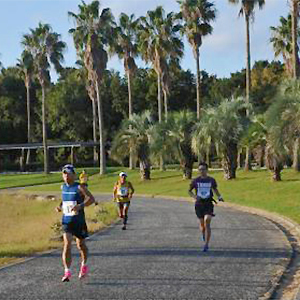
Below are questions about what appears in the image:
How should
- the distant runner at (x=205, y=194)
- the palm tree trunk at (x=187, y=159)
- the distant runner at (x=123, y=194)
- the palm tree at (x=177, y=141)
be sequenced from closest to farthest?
the distant runner at (x=205, y=194), the distant runner at (x=123, y=194), the palm tree at (x=177, y=141), the palm tree trunk at (x=187, y=159)

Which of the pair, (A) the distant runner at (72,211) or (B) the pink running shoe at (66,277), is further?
(A) the distant runner at (72,211)

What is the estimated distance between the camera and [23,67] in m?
68.9

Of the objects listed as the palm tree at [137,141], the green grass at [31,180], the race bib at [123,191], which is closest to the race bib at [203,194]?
the race bib at [123,191]

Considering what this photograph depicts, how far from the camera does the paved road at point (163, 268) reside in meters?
8.00

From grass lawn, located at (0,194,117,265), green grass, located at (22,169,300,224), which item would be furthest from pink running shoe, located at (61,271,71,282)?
green grass, located at (22,169,300,224)

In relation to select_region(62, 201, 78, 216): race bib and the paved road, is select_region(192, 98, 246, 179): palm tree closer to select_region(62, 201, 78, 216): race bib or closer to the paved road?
the paved road

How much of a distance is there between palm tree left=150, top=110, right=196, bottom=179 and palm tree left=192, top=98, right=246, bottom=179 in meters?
3.84

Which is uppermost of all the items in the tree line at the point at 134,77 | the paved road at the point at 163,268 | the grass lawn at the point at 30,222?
the tree line at the point at 134,77

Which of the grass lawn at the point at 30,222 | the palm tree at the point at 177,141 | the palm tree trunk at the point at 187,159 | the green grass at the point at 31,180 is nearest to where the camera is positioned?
the grass lawn at the point at 30,222

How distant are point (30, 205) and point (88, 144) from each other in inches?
1394

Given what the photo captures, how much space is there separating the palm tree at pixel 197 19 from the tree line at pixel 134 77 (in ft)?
0.27

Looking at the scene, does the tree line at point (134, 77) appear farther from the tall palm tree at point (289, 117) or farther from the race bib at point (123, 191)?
the race bib at point (123, 191)

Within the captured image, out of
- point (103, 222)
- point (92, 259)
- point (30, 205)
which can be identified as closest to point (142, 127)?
point (30, 205)

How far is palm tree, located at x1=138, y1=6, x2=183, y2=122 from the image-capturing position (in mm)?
51812
